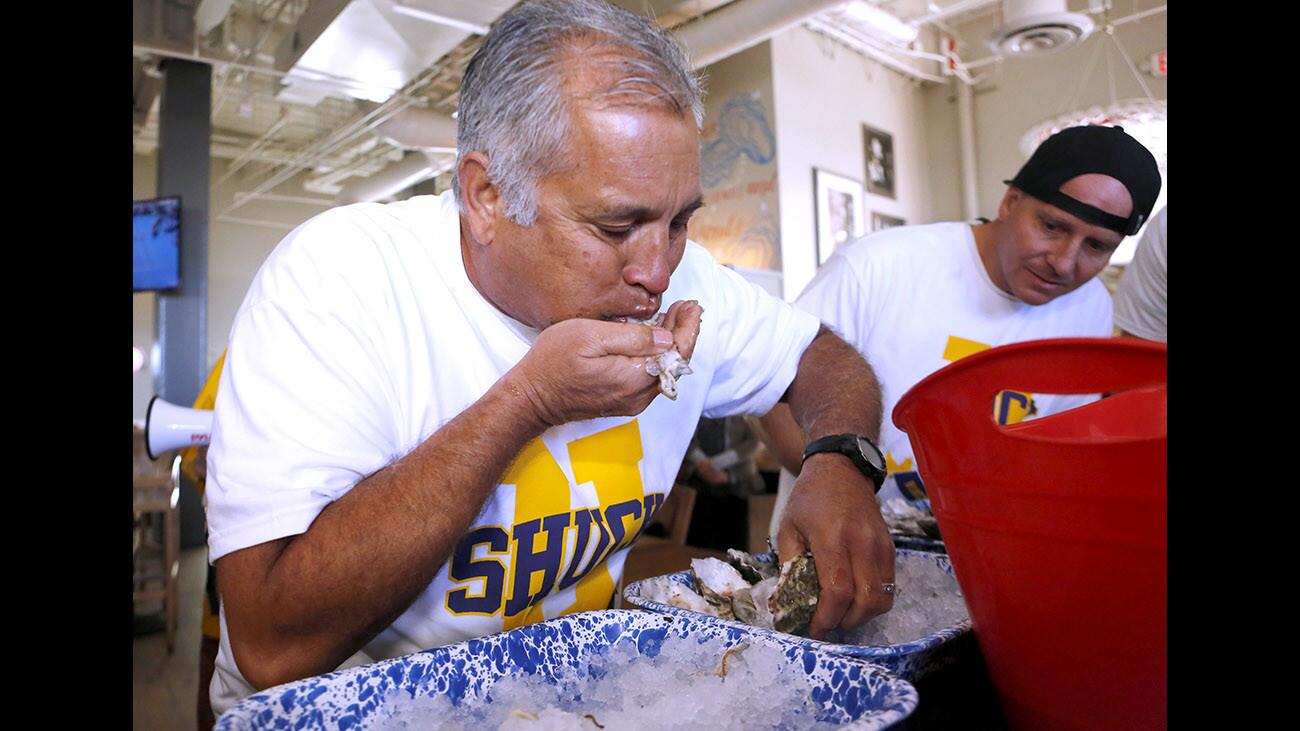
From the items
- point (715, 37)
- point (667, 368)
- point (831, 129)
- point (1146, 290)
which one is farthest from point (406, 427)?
point (831, 129)

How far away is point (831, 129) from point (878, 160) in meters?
0.79

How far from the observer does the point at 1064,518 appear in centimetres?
57

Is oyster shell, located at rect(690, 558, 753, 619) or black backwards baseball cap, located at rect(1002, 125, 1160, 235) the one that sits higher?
black backwards baseball cap, located at rect(1002, 125, 1160, 235)

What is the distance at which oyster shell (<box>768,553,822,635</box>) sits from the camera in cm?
90

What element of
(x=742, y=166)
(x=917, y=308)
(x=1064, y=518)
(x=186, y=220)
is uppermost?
(x=742, y=166)

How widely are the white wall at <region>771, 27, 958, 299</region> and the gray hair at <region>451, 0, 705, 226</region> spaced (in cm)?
620

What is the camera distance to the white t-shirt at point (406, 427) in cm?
85

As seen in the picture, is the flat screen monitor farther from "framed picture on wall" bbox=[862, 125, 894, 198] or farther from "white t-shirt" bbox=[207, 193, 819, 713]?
"framed picture on wall" bbox=[862, 125, 894, 198]

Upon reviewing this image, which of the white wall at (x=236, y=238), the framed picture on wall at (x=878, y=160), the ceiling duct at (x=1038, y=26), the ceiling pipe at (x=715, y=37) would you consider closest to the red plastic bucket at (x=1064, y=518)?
the ceiling pipe at (x=715, y=37)

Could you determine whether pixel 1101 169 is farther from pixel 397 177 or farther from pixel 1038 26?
pixel 397 177

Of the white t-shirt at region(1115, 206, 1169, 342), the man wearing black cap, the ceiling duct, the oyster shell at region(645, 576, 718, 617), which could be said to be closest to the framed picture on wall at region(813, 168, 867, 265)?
the ceiling duct
